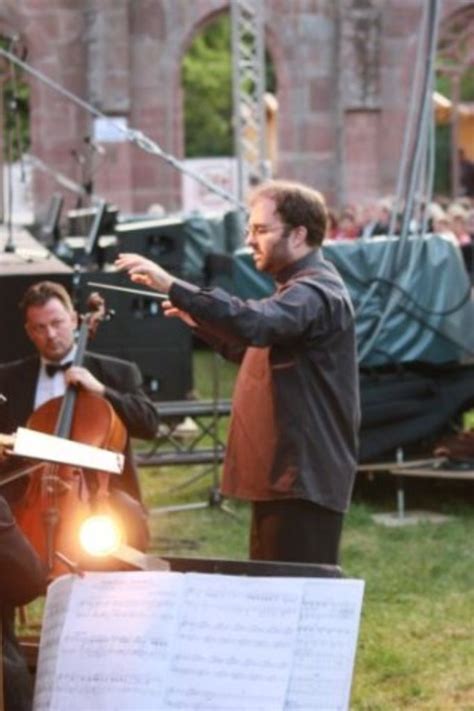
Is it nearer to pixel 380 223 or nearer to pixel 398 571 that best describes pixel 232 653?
pixel 398 571

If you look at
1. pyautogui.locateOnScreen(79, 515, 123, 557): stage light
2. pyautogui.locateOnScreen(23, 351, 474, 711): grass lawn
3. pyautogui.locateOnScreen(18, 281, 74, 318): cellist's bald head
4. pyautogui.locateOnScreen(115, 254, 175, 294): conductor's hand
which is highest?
pyautogui.locateOnScreen(115, 254, 175, 294): conductor's hand

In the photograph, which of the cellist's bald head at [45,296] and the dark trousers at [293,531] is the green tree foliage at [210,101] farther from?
the dark trousers at [293,531]

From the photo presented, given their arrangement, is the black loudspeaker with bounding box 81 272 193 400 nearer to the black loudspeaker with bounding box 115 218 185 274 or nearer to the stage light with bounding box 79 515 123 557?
the black loudspeaker with bounding box 115 218 185 274

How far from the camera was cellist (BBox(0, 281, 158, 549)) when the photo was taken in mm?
7430

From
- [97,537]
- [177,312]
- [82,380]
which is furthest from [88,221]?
[97,537]

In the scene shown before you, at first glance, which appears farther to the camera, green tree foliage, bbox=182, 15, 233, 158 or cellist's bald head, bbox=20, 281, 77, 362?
green tree foliage, bbox=182, 15, 233, 158

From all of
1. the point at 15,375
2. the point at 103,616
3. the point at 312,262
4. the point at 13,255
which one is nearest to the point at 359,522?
the point at 13,255

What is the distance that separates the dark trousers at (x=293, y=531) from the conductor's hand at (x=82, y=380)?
1429 mm

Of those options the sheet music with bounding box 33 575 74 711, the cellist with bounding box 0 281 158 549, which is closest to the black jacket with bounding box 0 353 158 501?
the cellist with bounding box 0 281 158 549

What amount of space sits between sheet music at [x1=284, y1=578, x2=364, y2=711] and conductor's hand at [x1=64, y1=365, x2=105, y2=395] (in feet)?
9.65

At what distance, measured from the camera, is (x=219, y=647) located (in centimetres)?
419

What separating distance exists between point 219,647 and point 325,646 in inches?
9.2

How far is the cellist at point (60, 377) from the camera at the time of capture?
293 inches

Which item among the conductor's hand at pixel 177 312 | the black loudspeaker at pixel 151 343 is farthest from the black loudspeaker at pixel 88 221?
the conductor's hand at pixel 177 312
